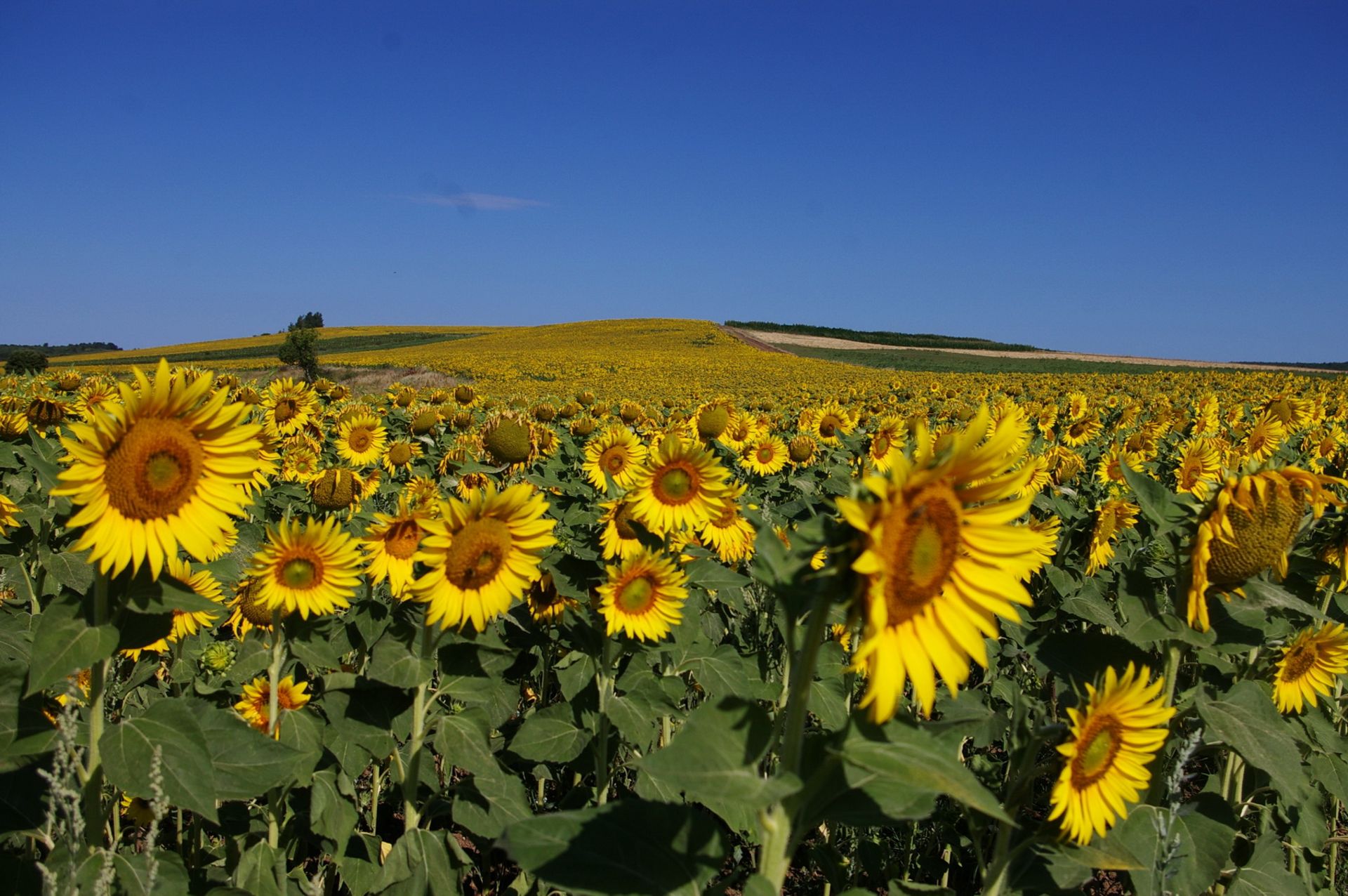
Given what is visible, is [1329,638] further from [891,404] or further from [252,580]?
[891,404]

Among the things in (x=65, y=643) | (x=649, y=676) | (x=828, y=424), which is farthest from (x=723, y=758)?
(x=828, y=424)

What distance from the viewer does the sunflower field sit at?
1.26 m

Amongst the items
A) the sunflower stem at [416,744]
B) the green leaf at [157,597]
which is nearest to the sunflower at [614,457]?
the sunflower stem at [416,744]

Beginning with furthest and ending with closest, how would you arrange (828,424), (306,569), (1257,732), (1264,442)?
(828,424) → (1264,442) → (306,569) → (1257,732)

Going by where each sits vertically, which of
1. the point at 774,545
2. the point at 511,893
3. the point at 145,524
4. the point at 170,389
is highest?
the point at 170,389

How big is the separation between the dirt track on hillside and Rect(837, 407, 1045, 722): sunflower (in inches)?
2193

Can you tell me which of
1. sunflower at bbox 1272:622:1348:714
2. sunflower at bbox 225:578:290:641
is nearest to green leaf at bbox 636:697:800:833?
sunflower at bbox 225:578:290:641

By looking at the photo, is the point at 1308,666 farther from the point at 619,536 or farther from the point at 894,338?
the point at 894,338

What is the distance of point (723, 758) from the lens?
3.96ft

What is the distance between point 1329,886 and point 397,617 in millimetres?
3507

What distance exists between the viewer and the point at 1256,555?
1.88 metres

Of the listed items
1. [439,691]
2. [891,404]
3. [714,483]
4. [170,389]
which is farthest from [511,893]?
[891,404]

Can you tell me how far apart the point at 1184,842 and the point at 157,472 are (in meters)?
2.66

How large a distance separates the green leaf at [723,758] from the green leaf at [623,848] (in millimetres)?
180
